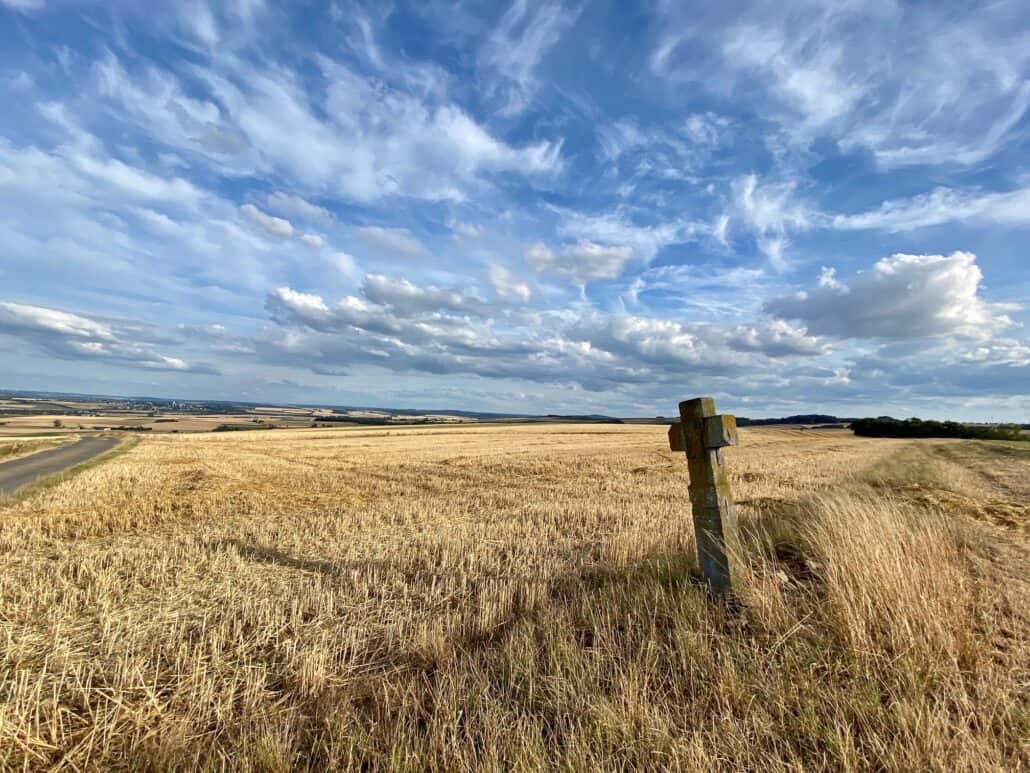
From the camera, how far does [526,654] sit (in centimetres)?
411

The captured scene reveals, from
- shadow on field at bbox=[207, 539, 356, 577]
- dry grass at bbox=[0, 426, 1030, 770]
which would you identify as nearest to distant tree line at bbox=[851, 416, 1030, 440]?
dry grass at bbox=[0, 426, 1030, 770]

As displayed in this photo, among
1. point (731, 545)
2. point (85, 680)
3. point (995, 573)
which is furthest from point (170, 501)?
point (995, 573)

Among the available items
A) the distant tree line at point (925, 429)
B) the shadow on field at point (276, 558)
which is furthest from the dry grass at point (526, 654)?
the distant tree line at point (925, 429)

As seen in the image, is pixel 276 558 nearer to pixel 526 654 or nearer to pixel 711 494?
pixel 526 654

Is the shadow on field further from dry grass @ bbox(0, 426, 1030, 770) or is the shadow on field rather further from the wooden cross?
the wooden cross

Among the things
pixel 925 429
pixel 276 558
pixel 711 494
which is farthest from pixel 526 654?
pixel 925 429

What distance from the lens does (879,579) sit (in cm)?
456

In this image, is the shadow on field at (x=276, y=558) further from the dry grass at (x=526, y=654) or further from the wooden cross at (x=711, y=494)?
the wooden cross at (x=711, y=494)

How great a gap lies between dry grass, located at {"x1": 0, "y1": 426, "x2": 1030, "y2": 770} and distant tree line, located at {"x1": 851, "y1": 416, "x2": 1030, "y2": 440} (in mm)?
75002

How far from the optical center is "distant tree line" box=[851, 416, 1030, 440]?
63500mm

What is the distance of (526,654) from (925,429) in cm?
8787

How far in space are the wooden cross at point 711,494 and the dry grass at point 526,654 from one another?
33cm

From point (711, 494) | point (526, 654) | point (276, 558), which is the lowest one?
point (276, 558)

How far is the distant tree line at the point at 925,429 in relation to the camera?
63.5m
